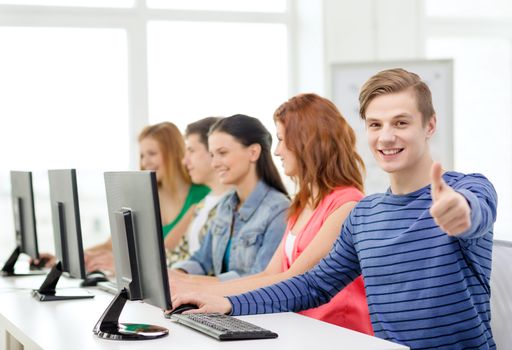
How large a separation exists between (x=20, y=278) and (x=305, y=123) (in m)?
1.68

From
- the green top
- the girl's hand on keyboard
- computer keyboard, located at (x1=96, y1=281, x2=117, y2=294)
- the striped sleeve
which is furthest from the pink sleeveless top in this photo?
the green top

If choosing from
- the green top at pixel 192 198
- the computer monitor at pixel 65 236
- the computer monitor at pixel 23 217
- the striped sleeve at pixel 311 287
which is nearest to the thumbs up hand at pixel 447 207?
the striped sleeve at pixel 311 287

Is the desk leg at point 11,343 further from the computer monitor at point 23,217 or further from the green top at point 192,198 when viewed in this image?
the green top at point 192,198

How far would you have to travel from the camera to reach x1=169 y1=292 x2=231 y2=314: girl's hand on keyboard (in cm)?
251

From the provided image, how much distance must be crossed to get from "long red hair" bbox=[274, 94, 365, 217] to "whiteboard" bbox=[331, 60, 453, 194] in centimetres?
230

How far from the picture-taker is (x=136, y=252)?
2389 millimetres

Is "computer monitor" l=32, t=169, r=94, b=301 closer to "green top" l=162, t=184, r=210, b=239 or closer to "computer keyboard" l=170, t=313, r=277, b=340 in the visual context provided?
"computer keyboard" l=170, t=313, r=277, b=340

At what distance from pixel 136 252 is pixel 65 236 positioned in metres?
0.93

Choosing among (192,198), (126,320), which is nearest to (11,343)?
(126,320)

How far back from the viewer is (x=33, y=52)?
5.94 meters

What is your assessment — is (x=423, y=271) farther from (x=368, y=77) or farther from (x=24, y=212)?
(x=368, y=77)

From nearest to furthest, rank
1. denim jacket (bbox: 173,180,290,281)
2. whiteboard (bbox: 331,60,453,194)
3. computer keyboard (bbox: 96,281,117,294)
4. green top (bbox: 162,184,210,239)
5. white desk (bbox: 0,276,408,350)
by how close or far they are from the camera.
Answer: white desk (bbox: 0,276,408,350) < computer keyboard (bbox: 96,281,117,294) < denim jacket (bbox: 173,180,290,281) < green top (bbox: 162,184,210,239) < whiteboard (bbox: 331,60,453,194)

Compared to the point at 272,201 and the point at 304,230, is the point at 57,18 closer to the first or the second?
the point at 272,201

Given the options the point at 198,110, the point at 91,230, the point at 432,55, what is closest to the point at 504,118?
the point at 432,55
